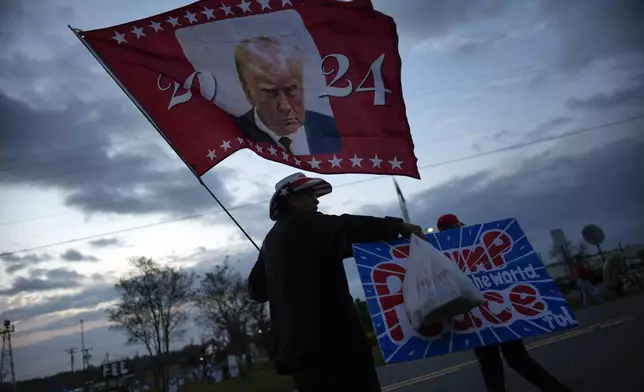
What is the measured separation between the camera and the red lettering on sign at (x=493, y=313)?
7.98 feet

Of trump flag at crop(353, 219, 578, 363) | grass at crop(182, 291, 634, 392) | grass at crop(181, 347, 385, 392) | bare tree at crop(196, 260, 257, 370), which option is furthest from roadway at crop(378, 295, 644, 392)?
bare tree at crop(196, 260, 257, 370)

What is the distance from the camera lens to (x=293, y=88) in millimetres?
4078

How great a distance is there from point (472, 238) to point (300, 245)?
121cm

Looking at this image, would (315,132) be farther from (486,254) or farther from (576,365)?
(576,365)

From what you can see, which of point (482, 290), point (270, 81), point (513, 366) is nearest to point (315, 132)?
point (270, 81)

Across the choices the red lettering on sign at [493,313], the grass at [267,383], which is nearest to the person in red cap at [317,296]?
the red lettering on sign at [493,313]

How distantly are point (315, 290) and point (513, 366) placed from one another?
263cm

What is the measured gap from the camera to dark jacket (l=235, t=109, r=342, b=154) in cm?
379

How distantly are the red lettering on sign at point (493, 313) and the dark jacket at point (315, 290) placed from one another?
667mm

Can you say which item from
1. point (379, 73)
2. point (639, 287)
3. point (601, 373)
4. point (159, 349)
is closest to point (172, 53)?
point (379, 73)

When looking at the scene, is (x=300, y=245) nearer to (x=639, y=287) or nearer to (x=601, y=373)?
(x=601, y=373)

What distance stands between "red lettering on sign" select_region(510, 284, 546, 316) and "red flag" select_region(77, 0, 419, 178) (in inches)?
53.5

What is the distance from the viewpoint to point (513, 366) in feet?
12.7

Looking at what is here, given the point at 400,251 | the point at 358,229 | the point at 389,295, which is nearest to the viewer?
the point at 358,229
